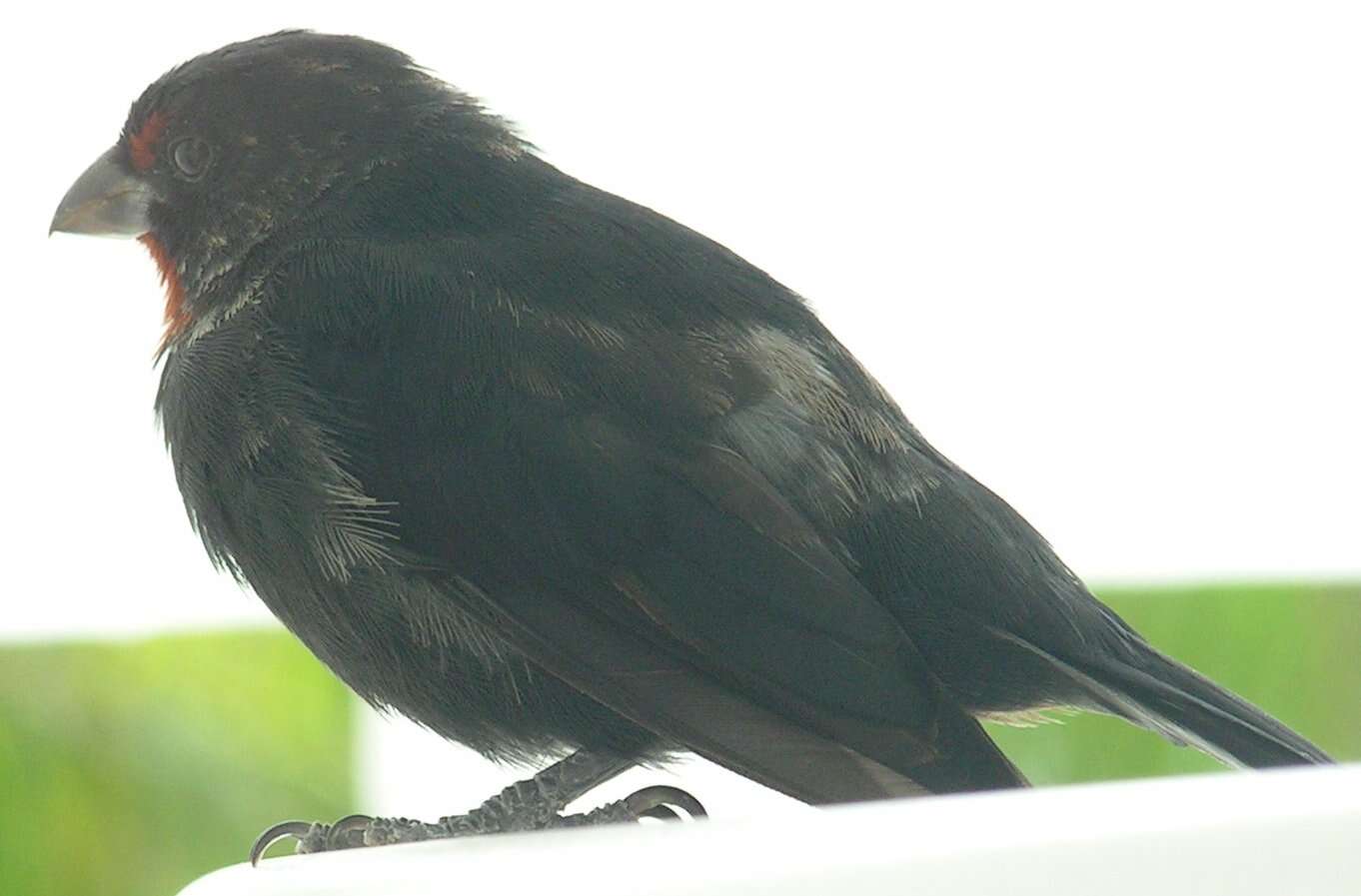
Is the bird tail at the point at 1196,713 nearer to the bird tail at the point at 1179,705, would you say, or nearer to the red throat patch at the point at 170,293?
the bird tail at the point at 1179,705

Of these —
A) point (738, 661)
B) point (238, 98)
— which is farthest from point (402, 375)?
point (238, 98)

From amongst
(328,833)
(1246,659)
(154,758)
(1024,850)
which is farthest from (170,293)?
(1246,659)

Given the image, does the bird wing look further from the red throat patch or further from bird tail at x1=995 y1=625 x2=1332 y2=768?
the red throat patch

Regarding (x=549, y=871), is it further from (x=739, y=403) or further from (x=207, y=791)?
(x=207, y=791)

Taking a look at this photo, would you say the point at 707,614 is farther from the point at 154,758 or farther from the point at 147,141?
the point at 154,758

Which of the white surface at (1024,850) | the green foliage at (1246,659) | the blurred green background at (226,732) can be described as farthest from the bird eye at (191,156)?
the green foliage at (1246,659)

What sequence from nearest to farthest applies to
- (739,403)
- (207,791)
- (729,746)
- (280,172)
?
(729,746), (739,403), (280,172), (207,791)

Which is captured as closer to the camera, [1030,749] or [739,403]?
[739,403]
